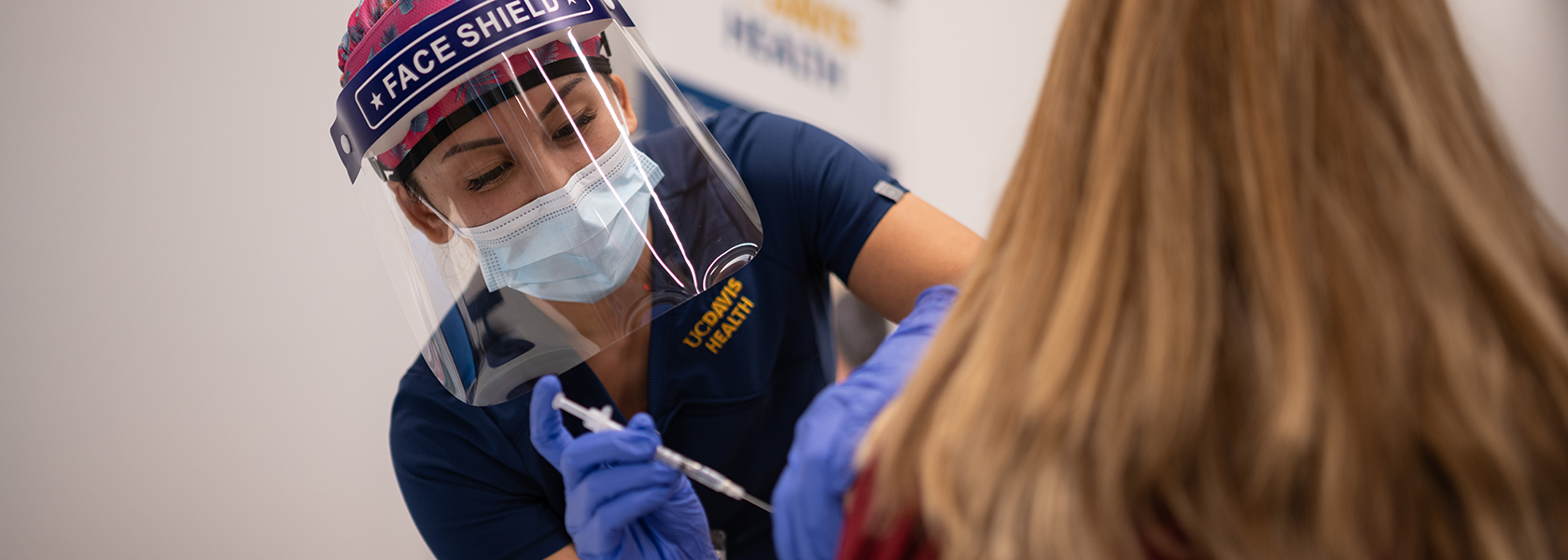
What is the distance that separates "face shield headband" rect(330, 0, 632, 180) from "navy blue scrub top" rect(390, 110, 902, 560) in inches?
7.1

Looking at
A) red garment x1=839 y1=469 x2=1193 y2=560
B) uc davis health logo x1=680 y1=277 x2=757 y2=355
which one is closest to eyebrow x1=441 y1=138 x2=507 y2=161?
uc davis health logo x1=680 y1=277 x2=757 y2=355

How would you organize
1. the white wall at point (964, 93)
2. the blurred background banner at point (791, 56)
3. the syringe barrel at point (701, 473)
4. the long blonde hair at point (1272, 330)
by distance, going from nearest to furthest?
1. the long blonde hair at point (1272, 330)
2. the syringe barrel at point (701, 473)
3. the blurred background banner at point (791, 56)
4. the white wall at point (964, 93)

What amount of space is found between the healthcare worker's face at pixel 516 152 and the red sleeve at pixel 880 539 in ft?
1.87

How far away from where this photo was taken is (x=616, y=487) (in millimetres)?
901

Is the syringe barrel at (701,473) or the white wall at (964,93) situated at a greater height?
the white wall at (964,93)

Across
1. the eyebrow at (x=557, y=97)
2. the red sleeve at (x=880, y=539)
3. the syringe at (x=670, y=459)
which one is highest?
the eyebrow at (x=557, y=97)

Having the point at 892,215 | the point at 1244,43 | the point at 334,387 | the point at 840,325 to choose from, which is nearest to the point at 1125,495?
the point at 1244,43

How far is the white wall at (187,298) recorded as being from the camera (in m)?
1.01

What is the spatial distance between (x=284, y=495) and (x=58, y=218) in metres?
0.46

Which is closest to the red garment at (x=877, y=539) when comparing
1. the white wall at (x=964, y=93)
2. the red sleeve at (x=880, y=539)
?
the red sleeve at (x=880, y=539)

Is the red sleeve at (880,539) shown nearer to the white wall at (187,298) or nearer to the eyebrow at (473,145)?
the white wall at (187,298)

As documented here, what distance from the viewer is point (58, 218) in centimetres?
103

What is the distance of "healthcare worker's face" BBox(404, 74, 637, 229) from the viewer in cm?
90

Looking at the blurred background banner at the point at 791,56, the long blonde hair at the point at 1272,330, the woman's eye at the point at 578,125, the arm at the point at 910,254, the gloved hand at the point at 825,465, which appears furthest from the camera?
the blurred background banner at the point at 791,56
